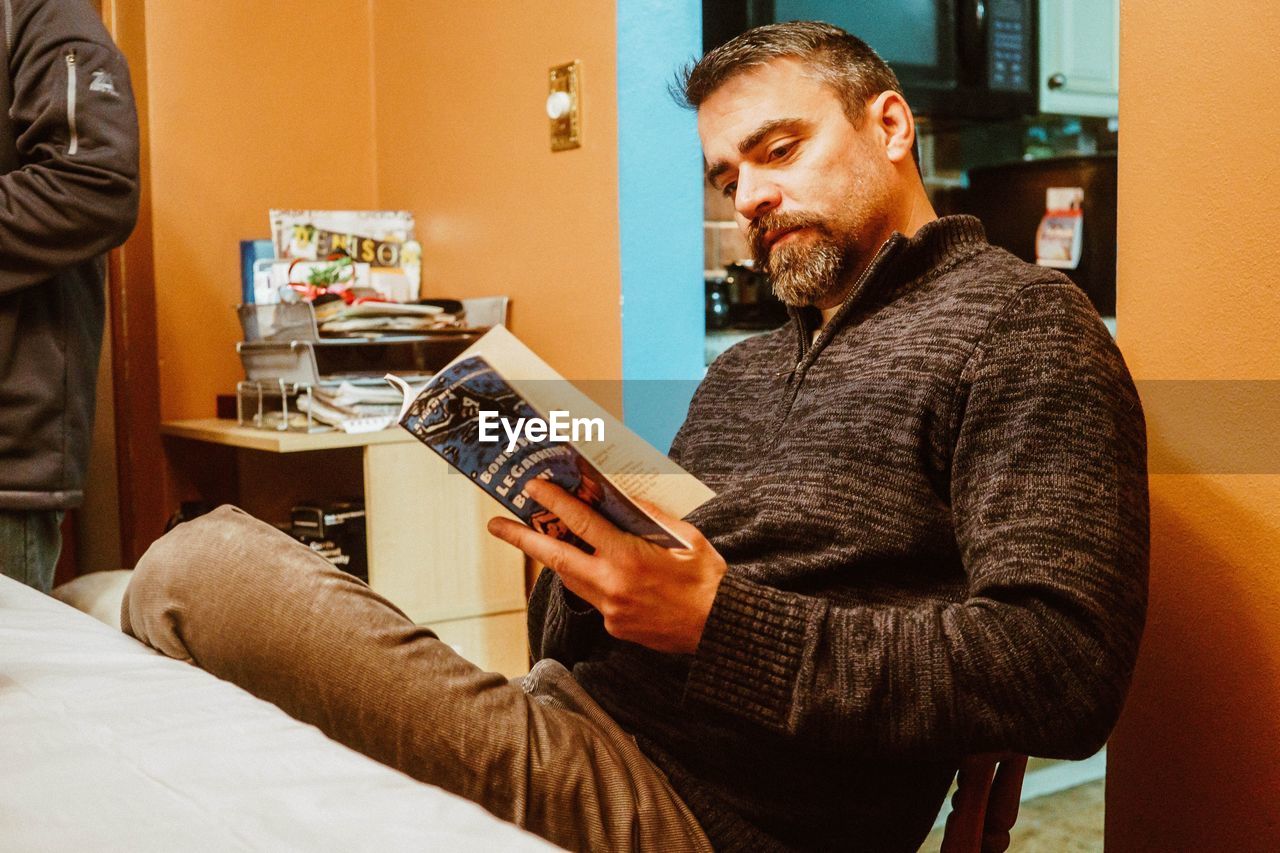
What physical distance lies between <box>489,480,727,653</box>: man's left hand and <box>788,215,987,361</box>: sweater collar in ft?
1.03

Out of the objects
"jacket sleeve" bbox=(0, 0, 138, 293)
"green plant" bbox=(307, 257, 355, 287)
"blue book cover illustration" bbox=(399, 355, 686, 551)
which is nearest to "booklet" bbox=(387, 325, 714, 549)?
"blue book cover illustration" bbox=(399, 355, 686, 551)

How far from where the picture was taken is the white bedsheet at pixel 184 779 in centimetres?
51

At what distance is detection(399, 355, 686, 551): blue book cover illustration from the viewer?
706mm

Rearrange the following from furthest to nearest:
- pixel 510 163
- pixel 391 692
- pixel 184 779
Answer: pixel 510 163, pixel 391 692, pixel 184 779

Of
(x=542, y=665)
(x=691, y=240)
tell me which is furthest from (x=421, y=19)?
(x=542, y=665)

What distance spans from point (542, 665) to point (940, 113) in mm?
1502

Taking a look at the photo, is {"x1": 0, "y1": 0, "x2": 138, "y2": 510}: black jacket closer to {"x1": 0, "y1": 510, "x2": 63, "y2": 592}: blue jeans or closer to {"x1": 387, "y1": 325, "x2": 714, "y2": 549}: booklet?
{"x1": 0, "y1": 510, "x2": 63, "y2": 592}: blue jeans

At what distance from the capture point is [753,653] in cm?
79

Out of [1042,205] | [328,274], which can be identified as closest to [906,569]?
[328,274]

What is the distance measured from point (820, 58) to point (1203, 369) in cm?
45

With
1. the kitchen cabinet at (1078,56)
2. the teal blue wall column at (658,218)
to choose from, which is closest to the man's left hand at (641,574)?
the teal blue wall column at (658,218)

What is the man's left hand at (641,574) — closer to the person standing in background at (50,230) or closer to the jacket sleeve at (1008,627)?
the jacket sleeve at (1008,627)

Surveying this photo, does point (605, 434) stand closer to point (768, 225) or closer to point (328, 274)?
point (768, 225)

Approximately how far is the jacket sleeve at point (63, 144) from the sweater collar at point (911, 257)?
975mm
